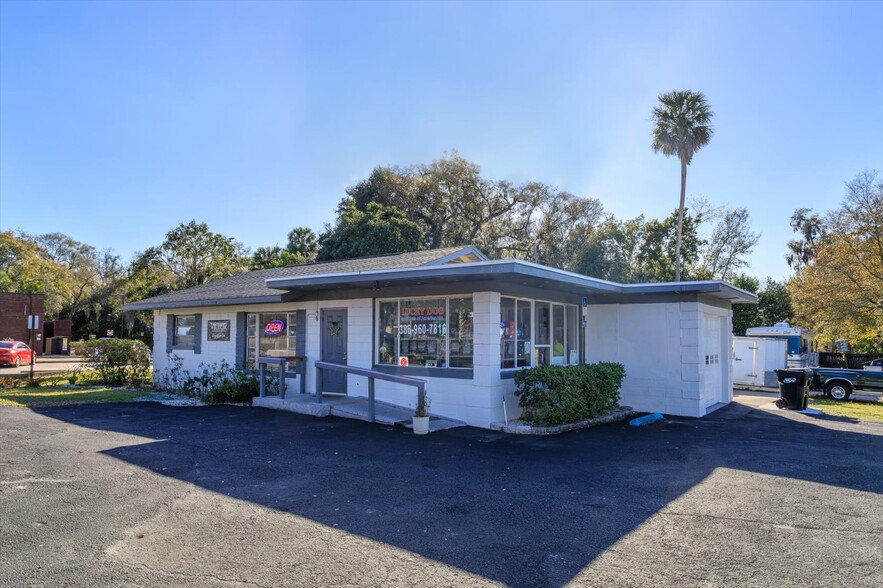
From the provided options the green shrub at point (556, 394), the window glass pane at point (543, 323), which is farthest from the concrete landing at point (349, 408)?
the window glass pane at point (543, 323)

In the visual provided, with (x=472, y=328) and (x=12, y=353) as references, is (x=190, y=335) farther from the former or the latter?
(x=12, y=353)

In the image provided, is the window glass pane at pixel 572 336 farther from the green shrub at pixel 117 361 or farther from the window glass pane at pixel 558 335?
the green shrub at pixel 117 361

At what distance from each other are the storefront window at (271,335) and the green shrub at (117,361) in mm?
5708

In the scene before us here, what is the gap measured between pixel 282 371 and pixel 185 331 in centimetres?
630

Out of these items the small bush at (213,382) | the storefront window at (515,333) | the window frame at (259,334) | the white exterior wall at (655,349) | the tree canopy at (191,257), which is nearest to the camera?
the storefront window at (515,333)

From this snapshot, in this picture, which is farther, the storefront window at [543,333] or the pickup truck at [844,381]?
the pickup truck at [844,381]

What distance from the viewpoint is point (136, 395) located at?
51.8 ft

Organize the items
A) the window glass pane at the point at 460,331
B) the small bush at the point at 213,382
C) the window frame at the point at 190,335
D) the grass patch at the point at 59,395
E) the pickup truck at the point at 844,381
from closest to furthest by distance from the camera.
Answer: the window glass pane at the point at 460,331
the grass patch at the point at 59,395
the small bush at the point at 213,382
the window frame at the point at 190,335
the pickup truck at the point at 844,381

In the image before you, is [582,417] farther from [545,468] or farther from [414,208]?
[414,208]

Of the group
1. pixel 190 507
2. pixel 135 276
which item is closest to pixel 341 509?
pixel 190 507

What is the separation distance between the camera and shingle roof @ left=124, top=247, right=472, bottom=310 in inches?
567

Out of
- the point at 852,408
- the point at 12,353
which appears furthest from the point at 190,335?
the point at 852,408

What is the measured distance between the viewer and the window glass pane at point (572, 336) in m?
13.8

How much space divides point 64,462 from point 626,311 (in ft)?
38.2
